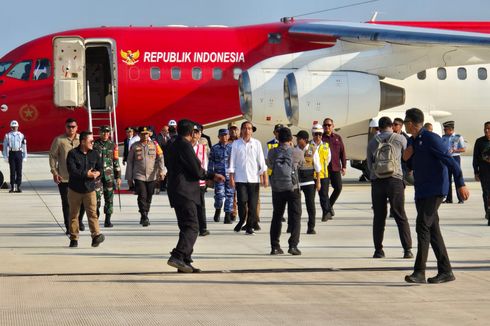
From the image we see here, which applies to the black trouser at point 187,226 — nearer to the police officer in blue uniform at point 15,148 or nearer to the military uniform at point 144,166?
the military uniform at point 144,166

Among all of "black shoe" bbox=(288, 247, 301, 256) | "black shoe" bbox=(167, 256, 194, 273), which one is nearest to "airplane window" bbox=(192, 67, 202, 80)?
"black shoe" bbox=(288, 247, 301, 256)

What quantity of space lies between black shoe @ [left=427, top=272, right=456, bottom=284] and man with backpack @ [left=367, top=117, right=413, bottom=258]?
6.70ft

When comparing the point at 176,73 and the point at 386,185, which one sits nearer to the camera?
the point at 386,185

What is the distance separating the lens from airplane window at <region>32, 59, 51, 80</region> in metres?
25.4

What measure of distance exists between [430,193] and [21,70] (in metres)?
16.3

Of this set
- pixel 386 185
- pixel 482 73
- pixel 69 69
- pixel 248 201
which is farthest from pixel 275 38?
pixel 386 185

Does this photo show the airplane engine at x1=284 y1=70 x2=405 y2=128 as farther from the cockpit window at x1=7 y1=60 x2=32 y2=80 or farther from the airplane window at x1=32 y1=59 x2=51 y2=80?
the cockpit window at x1=7 y1=60 x2=32 y2=80

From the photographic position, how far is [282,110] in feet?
79.4

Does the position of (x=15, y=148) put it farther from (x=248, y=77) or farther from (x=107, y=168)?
(x=107, y=168)

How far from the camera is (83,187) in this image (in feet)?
47.4

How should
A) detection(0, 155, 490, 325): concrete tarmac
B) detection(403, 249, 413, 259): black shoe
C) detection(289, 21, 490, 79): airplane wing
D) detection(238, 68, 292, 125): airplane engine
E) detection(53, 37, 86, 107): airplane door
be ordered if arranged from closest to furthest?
1. detection(0, 155, 490, 325): concrete tarmac
2. detection(403, 249, 413, 259): black shoe
3. detection(289, 21, 490, 79): airplane wing
4. detection(238, 68, 292, 125): airplane engine
5. detection(53, 37, 86, 107): airplane door

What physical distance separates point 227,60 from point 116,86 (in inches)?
109

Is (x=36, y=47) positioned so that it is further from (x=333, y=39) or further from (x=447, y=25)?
(x=447, y=25)

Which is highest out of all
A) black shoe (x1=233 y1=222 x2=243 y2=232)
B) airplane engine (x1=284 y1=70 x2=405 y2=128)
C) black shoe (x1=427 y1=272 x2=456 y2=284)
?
airplane engine (x1=284 y1=70 x2=405 y2=128)
